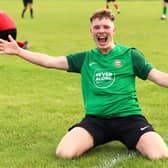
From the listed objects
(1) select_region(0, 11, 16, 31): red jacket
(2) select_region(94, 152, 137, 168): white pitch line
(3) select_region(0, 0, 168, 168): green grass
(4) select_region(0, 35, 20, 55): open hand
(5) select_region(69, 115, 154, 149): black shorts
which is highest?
(1) select_region(0, 11, 16, 31): red jacket

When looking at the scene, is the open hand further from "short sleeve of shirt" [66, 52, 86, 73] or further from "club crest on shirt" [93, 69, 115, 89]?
"club crest on shirt" [93, 69, 115, 89]

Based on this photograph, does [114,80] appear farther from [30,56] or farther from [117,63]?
[30,56]

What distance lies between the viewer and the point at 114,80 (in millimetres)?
5812

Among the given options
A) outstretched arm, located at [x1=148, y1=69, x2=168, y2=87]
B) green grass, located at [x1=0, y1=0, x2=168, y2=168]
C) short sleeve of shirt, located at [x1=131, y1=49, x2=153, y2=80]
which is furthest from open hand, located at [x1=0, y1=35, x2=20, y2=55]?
outstretched arm, located at [x1=148, y1=69, x2=168, y2=87]

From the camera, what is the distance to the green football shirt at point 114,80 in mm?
5781

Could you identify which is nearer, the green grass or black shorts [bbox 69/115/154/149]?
the green grass

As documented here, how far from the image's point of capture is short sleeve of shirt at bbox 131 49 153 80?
573cm

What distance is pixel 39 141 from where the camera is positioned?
6152 millimetres

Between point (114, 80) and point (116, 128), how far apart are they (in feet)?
1.66

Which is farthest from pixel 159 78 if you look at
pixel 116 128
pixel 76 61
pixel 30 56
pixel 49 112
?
pixel 49 112

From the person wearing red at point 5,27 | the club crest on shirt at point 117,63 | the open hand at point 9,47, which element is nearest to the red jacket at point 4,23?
the person wearing red at point 5,27

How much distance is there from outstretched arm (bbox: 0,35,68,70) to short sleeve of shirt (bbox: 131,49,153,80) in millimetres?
754

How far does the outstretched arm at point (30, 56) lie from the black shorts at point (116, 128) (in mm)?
700

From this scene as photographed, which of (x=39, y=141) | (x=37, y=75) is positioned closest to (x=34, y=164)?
(x=39, y=141)
